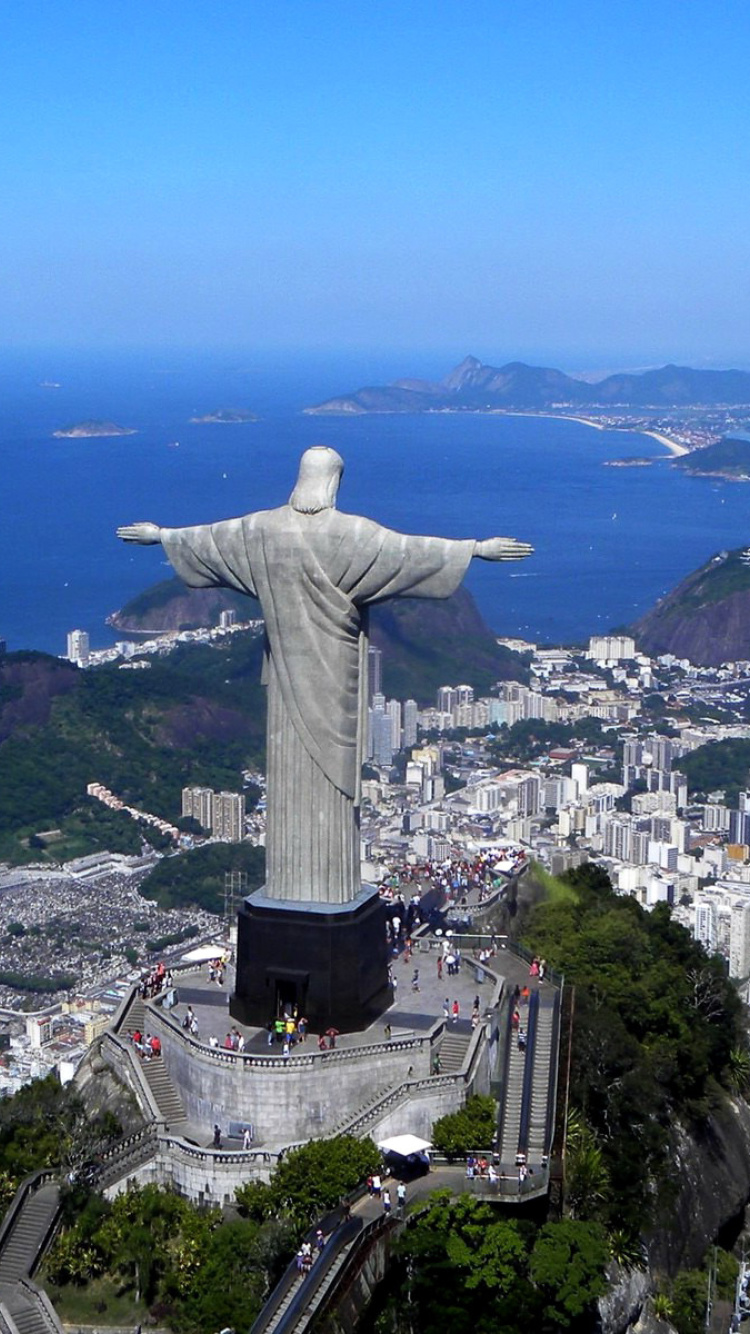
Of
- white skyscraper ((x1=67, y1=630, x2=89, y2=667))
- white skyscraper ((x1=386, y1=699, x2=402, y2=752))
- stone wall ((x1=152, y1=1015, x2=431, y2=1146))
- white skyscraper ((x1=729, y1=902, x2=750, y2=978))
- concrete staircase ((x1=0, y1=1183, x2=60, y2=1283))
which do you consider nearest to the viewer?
concrete staircase ((x1=0, y1=1183, x2=60, y2=1283))

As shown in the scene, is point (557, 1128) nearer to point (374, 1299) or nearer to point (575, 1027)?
point (575, 1027)

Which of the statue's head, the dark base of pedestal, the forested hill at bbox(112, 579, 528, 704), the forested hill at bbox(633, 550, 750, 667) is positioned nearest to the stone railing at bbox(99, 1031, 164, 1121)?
the dark base of pedestal

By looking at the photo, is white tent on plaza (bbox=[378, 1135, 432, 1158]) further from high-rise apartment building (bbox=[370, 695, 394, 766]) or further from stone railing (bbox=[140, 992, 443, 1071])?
high-rise apartment building (bbox=[370, 695, 394, 766])

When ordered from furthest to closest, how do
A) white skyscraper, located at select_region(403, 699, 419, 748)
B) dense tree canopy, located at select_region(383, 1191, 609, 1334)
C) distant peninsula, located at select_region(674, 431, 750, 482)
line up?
distant peninsula, located at select_region(674, 431, 750, 482)
white skyscraper, located at select_region(403, 699, 419, 748)
dense tree canopy, located at select_region(383, 1191, 609, 1334)

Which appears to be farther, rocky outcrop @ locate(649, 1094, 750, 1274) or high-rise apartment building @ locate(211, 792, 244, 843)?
high-rise apartment building @ locate(211, 792, 244, 843)

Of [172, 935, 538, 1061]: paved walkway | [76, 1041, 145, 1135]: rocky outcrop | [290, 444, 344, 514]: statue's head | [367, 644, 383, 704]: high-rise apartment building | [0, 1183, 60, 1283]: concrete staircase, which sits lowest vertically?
[367, 644, 383, 704]: high-rise apartment building

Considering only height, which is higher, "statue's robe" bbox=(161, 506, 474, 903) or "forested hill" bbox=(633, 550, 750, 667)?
"statue's robe" bbox=(161, 506, 474, 903)

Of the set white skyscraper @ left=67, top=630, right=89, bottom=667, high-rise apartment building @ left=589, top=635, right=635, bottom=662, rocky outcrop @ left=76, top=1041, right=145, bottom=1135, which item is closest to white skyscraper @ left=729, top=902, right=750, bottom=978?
rocky outcrop @ left=76, top=1041, right=145, bottom=1135
